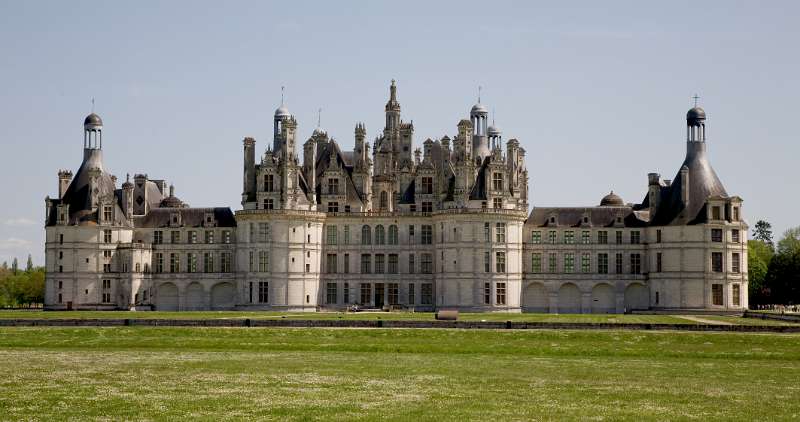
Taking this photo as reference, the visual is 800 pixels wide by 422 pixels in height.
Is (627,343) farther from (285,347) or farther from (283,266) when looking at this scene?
(283,266)

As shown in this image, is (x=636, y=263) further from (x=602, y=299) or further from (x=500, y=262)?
(x=500, y=262)

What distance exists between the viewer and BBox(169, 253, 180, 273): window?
3802 inches

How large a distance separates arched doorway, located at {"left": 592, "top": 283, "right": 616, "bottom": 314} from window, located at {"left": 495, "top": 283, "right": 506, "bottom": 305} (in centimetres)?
748

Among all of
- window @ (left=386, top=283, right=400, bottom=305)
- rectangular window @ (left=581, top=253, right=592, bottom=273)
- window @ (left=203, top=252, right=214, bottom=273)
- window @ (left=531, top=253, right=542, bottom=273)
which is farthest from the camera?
window @ (left=203, top=252, right=214, bottom=273)

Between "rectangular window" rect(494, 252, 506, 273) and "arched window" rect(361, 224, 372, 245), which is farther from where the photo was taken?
A: "arched window" rect(361, 224, 372, 245)

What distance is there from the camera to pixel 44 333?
5972 cm

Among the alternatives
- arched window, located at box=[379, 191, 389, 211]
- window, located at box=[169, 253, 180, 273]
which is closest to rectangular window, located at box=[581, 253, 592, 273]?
arched window, located at box=[379, 191, 389, 211]

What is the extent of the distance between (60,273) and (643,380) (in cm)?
6616

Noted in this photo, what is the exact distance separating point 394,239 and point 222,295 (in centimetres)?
1464

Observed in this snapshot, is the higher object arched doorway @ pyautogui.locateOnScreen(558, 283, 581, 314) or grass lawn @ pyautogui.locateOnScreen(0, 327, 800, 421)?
arched doorway @ pyautogui.locateOnScreen(558, 283, 581, 314)

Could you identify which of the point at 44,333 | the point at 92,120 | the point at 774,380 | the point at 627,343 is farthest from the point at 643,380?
the point at 92,120

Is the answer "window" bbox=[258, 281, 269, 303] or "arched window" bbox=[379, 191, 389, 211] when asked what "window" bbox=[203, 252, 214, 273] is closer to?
"window" bbox=[258, 281, 269, 303]

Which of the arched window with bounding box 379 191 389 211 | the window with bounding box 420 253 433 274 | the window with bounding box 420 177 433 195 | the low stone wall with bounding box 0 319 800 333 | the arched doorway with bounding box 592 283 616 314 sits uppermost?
the window with bounding box 420 177 433 195

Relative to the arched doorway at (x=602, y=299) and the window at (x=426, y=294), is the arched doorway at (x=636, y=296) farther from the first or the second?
the window at (x=426, y=294)
